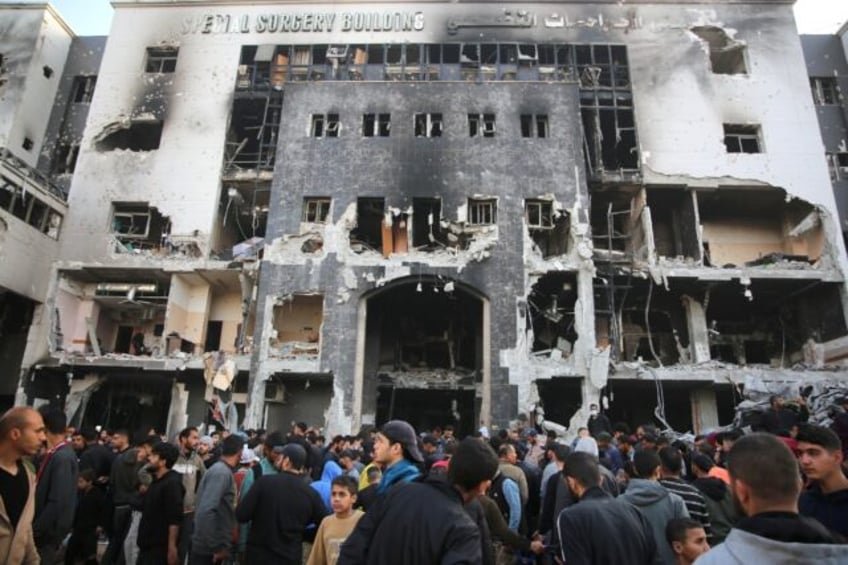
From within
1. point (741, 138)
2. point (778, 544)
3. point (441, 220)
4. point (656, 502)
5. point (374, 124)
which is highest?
point (741, 138)

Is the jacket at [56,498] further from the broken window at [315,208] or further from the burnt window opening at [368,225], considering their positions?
the broken window at [315,208]

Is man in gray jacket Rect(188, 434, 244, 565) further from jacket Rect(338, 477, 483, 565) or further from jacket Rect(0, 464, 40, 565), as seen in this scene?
jacket Rect(338, 477, 483, 565)

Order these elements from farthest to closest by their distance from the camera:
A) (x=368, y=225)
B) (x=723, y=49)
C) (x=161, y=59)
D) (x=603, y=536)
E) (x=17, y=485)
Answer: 1. (x=161, y=59)
2. (x=723, y=49)
3. (x=368, y=225)
4. (x=17, y=485)
5. (x=603, y=536)

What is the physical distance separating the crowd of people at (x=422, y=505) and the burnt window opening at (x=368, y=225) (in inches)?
605

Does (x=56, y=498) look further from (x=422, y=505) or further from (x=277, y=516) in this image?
(x=422, y=505)

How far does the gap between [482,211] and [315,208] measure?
6.78 meters

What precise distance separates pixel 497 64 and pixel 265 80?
11.1 m

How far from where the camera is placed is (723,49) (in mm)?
26453

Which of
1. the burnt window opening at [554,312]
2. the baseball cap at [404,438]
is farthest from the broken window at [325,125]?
the baseball cap at [404,438]

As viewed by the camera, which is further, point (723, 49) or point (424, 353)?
point (723, 49)

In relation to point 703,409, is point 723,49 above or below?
above

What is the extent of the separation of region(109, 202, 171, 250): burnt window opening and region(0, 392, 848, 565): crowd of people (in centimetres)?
1935

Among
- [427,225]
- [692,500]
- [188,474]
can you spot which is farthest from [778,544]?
[427,225]

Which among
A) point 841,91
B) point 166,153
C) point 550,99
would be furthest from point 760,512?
point 841,91
